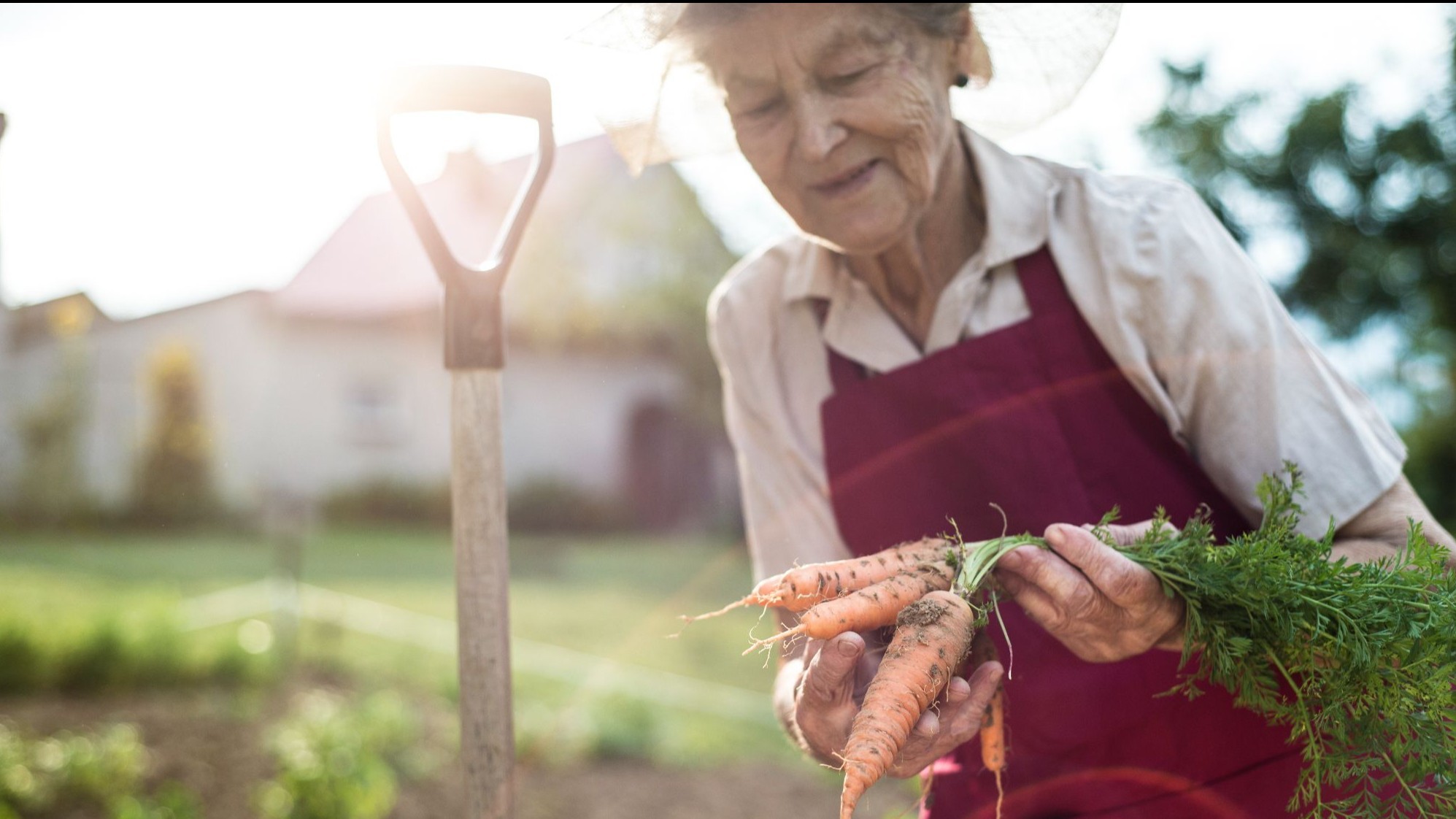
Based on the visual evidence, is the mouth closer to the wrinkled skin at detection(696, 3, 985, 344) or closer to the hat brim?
the wrinkled skin at detection(696, 3, 985, 344)

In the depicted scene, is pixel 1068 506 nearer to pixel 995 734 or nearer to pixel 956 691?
pixel 995 734

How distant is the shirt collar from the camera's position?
1865 mm

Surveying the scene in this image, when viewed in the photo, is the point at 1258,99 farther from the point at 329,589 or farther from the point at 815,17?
the point at 329,589

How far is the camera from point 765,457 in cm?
218

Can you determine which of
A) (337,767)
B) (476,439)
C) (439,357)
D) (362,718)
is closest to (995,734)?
(476,439)

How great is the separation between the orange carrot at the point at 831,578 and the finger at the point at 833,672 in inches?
6.3

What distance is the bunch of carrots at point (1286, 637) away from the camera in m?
1.38

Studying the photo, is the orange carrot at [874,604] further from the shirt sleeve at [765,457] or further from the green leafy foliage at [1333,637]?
the shirt sleeve at [765,457]

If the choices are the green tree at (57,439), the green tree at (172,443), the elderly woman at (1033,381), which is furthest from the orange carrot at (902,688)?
the green tree at (172,443)

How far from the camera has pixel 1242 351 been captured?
1.64 metres

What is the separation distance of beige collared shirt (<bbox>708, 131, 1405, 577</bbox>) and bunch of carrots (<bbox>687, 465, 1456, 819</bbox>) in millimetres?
142

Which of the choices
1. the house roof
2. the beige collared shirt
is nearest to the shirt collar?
the beige collared shirt

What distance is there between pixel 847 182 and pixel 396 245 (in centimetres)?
1259

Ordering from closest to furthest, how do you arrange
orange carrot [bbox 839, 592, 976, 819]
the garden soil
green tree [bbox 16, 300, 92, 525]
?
orange carrot [bbox 839, 592, 976, 819]
the garden soil
green tree [bbox 16, 300, 92, 525]
